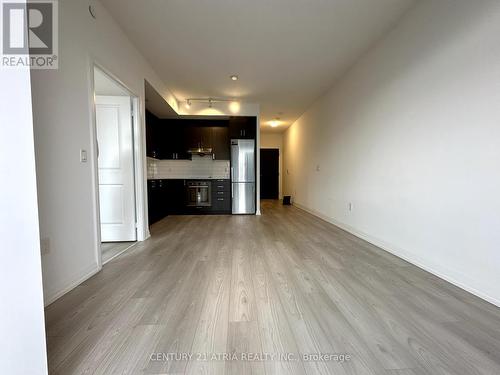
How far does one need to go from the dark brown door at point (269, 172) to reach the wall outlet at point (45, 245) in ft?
25.3

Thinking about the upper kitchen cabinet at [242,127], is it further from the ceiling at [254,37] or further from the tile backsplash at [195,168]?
the ceiling at [254,37]

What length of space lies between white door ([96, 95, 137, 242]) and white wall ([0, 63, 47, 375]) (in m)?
2.36

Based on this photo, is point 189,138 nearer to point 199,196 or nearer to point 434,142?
point 199,196

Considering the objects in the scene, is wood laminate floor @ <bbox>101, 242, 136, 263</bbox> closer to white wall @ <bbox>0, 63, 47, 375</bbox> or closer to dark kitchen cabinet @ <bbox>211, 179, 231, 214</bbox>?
white wall @ <bbox>0, 63, 47, 375</bbox>

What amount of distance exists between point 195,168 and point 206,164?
12.0 inches

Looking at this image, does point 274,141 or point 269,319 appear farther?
point 274,141

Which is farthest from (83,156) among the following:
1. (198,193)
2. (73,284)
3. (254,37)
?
(198,193)

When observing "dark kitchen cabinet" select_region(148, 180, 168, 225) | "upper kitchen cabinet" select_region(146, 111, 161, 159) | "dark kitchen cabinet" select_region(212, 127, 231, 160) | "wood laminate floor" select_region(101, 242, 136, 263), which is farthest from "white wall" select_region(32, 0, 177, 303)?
"dark kitchen cabinet" select_region(212, 127, 231, 160)

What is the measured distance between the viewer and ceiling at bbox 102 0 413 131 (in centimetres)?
226

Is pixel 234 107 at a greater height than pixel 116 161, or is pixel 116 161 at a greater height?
pixel 234 107

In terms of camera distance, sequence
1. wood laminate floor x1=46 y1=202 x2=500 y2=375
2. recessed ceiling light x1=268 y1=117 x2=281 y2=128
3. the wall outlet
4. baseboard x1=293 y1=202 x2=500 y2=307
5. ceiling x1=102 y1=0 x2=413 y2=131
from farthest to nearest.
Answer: recessed ceiling light x1=268 y1=117 x2=281 y2=128 → ceiling x1=102 y1=0 x2=413 y2=131 → baseboard x1=293 y1=202 x2=500 y2=307 → the wall outlet → wood laminate floor x1=46 y1=202 x2=500 y2=375

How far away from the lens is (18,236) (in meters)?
0.81

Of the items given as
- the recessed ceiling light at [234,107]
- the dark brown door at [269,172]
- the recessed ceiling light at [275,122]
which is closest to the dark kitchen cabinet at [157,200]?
the recessed ceiling light at [234,107]

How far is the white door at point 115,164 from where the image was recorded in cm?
299
